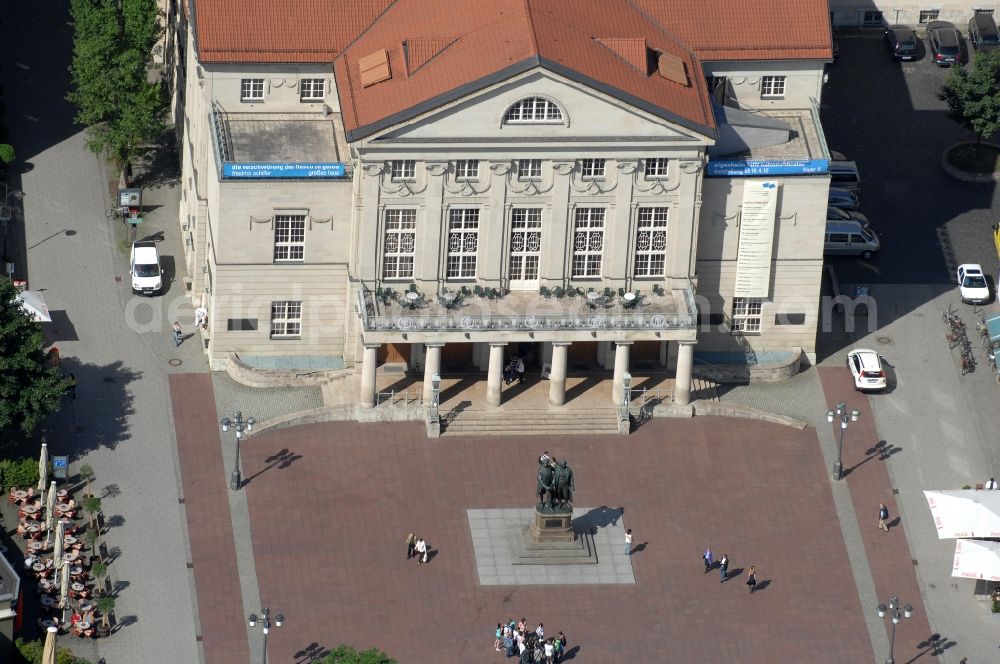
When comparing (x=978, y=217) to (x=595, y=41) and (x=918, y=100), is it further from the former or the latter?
(x=595, y=41)

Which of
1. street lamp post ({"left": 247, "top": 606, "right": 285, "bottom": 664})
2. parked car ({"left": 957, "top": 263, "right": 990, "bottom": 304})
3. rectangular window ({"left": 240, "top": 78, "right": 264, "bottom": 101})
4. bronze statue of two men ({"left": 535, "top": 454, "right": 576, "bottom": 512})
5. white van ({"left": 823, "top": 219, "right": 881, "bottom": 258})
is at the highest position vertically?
rectangular window ({"left": 240, "top": 78, "right": 264, "bottom": 101})

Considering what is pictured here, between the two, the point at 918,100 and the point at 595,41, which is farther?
the point at 918,100

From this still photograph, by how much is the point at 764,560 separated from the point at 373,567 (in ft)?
62.1

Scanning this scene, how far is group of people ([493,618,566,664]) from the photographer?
468 feet

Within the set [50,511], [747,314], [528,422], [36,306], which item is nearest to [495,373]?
[528,422]

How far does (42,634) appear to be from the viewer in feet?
468

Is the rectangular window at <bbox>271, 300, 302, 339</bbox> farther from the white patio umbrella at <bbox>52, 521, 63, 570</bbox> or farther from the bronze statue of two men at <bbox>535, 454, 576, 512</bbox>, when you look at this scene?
the white patio umbrella at <bbox>52, 521, 63, 570</bbox>

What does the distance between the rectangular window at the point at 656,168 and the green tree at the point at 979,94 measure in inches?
1146

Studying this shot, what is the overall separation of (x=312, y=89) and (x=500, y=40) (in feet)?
43.5

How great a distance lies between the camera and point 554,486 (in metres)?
147

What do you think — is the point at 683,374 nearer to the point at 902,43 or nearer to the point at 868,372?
the point at 868,372

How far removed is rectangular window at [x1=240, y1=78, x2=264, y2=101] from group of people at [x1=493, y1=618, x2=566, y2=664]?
107 feet

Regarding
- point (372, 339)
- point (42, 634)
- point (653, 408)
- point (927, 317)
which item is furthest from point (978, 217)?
point (42, 634)

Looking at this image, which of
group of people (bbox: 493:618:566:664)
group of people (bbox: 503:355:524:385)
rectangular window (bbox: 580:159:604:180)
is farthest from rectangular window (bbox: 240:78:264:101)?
group of people (bbox: 493:618:566:664)
